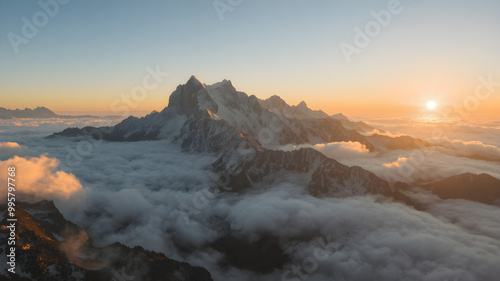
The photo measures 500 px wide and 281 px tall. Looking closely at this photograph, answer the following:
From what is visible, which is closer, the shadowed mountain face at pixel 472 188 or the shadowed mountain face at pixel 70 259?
the shadowed mountain face at pixel 70 259

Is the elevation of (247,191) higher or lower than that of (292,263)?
higher

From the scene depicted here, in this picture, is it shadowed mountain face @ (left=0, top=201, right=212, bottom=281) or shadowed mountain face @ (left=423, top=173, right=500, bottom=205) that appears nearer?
shadowed mountain face @ (left=0, top=201, right=212, bottom=281)

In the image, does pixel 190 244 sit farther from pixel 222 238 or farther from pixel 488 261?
pixel 488 261

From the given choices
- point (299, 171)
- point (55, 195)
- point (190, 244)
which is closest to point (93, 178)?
point (55, 195)
